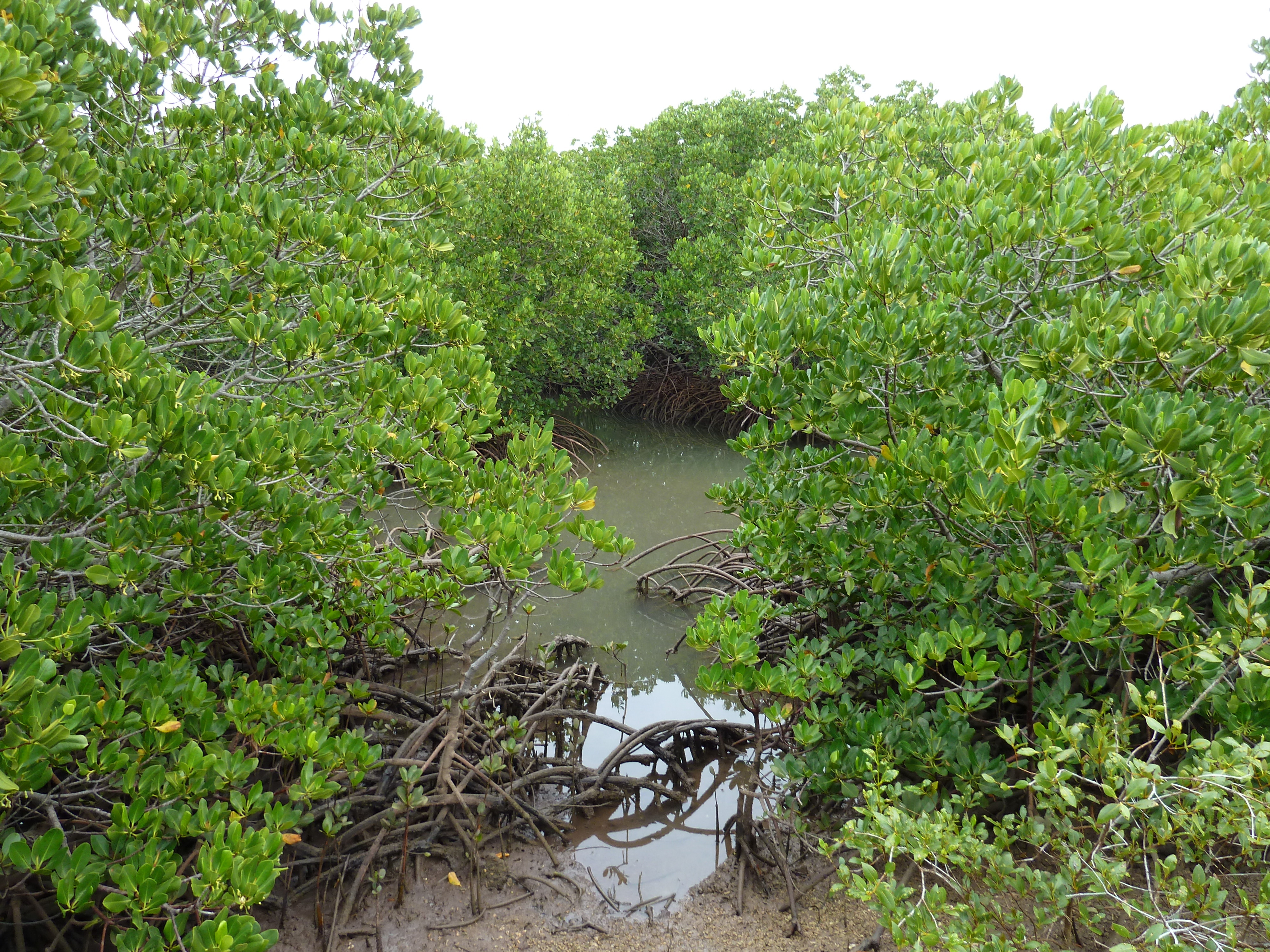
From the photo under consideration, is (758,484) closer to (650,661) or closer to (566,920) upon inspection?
(566,920)

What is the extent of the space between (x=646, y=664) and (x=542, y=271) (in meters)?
5.92

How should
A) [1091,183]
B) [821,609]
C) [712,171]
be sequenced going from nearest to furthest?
1. [1091,183]
2. [821,609]
3. [712,171]

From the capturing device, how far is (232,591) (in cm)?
Result: 304

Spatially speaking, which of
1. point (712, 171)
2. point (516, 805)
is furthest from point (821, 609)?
point (712, 171)

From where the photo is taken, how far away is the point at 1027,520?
2652 mm

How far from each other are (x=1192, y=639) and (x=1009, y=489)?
830 mm

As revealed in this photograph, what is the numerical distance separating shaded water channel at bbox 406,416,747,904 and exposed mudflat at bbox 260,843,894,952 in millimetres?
163

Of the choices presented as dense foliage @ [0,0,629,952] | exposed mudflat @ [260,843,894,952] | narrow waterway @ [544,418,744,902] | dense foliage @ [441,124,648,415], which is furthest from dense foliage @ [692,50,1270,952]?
dense foliage @ [441,124,648,415]

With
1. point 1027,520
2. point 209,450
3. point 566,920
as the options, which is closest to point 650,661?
point 566,920

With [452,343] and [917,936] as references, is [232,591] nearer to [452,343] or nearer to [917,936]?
[452,343]

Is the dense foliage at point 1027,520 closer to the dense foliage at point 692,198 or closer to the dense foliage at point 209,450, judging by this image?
the dense foliage at point 209,450

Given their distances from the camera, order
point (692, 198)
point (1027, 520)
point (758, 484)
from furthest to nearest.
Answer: point (692, 198)
point (758, 484)
point (1027, 520)

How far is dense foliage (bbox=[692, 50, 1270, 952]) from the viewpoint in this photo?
2354 mm

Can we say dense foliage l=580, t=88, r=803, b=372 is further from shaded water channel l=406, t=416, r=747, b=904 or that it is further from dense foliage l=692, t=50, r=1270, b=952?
dense foliage l=692, t=50, r=1270, b=952
